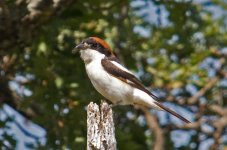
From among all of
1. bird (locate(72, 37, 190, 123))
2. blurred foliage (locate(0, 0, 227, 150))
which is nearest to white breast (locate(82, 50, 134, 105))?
bird (locate(72, 37, 190, 123))

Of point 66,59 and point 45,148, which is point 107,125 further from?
point 66,59

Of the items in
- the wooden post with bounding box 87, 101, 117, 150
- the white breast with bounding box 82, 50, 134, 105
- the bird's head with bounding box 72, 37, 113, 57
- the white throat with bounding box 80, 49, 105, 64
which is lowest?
the wooden post with bounding box 87, 101, 117, 150

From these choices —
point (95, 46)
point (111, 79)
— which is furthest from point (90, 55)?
point (111, 79)

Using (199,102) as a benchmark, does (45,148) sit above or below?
below

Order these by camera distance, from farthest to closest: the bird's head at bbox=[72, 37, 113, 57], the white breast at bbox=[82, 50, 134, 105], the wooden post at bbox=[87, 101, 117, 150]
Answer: the bird's head at bbox=[72, 37, 113, 57] < the white breast at bbox=[82, 50, 134, 105] < the wooden post at bbox=[87, 101, 117, 150]

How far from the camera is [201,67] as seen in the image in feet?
27.6

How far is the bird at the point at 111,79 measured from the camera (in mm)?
6090

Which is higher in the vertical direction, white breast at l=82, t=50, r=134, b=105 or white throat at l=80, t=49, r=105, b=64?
white throat at l=80, t=49, r=105, b=64

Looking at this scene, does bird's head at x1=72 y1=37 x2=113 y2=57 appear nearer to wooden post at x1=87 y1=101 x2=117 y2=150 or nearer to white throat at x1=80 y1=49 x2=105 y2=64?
white throat at x1=80 y1=49 x2=105 y2=64

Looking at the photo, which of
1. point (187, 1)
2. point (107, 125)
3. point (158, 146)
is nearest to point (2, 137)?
point (158, 146)

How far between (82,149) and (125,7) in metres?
2.18

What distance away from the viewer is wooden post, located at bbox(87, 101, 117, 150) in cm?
390

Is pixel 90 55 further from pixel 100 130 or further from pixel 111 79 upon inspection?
pixel 100 130

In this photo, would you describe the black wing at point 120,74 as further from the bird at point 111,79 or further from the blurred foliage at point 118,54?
the blurred foliage at point 118,54
